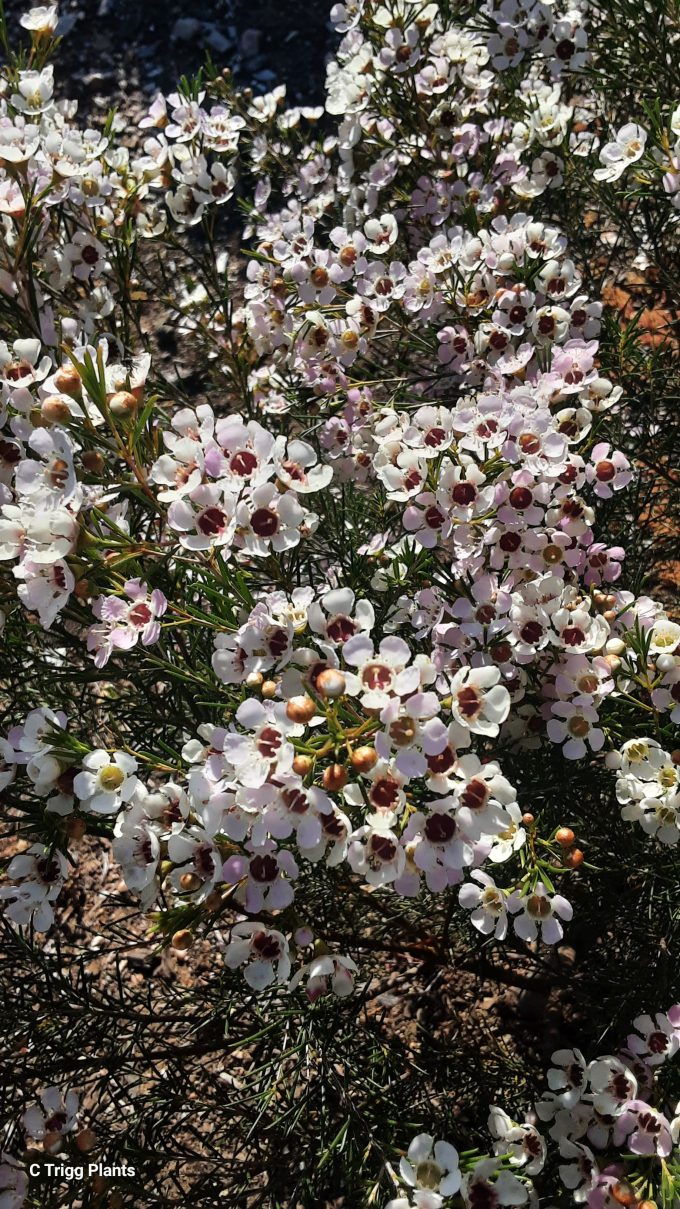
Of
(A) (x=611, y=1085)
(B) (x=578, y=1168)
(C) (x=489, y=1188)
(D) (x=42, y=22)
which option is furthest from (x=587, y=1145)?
(D) (x=42, y=22)

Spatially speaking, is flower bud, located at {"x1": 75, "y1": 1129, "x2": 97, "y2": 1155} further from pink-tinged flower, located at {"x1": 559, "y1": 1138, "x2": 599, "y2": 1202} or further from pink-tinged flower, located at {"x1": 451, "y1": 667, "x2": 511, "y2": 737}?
pink-tinged flower, located at {"x1": 451, "y1": 667, "x2": 511, "y2": 737}

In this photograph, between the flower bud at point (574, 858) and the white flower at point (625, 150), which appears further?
the white flower at point (625, 150)

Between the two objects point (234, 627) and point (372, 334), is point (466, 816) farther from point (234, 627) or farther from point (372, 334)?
point (372, 334)

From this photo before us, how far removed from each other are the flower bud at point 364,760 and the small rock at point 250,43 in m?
5.81

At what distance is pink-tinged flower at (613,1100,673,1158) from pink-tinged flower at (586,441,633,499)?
48.2 inches

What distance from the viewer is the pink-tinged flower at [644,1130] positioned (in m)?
1.66

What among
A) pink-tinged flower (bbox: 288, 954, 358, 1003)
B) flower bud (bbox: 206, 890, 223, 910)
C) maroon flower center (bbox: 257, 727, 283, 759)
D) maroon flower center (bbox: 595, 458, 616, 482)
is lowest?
pink-tinged flower (bbox: 288, 954, 358, 1003)

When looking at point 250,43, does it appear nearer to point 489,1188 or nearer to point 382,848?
point 382,848

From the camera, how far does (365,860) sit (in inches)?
53.4

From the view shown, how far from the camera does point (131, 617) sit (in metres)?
1.49

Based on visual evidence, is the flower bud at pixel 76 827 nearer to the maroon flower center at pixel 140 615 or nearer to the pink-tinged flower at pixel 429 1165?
the maroon flower center at pixel 140 615

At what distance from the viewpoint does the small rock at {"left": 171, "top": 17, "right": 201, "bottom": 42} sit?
589 cm

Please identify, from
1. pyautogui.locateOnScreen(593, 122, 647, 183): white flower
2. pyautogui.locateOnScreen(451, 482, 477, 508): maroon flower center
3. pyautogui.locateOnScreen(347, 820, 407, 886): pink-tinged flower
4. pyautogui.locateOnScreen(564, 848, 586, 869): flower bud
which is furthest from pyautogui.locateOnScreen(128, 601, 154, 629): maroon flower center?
pyautogui.locateOnScreen(593, 122, 647, 183): white flower

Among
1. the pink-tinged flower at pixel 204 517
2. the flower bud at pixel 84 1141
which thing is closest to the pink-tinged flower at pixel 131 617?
the pink-tinged flower at pixel 204 517
